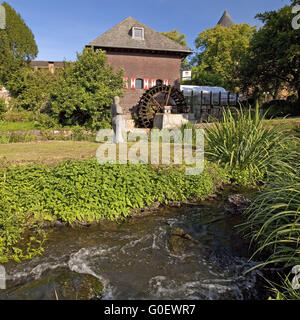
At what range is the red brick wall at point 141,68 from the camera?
19.9 metres

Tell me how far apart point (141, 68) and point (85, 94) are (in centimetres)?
745

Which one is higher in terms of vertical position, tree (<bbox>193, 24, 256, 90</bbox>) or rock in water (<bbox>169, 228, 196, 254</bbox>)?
tree (<bbox>193, 24, 256, 90</bbox>)

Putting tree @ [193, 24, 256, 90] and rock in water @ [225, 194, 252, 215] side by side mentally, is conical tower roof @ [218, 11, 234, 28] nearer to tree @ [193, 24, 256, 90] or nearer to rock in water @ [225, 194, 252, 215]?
tree @ [193, 24, 256, 90]

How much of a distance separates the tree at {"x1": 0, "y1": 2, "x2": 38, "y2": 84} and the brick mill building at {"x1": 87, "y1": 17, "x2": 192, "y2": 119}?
421 inches

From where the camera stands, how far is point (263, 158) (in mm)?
6629

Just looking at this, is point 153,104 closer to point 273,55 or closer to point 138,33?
point 138,33

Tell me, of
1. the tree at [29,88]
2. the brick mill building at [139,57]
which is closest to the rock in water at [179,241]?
the brick mill building at [139,57]

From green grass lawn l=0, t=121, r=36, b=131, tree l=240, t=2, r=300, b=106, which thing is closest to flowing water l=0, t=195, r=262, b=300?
green grass lawn l=0, t=121, r=36, b=131

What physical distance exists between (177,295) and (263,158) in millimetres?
4713

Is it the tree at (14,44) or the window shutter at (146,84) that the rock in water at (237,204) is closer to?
the window shutter at (146,84)

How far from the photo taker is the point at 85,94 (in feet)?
48.2

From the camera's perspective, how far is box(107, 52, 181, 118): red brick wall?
19.9 m

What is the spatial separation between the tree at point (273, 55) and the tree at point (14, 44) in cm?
2058
